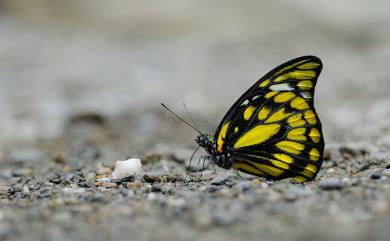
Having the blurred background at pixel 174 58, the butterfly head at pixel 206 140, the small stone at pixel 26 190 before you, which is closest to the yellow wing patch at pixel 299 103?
the butterfly head at pixel 206 140

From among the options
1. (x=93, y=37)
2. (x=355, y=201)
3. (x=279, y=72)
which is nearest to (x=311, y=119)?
(x=279, y=72)

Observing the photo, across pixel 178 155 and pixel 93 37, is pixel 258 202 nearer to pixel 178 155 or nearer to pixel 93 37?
pixel 178 155

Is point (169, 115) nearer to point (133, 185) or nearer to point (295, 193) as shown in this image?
point (133, 185)

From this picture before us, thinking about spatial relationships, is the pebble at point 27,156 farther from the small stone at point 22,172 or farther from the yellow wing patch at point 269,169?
the yellow wing patch at point 269,169

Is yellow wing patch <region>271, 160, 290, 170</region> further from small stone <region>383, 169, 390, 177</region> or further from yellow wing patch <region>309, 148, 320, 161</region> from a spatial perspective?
small stone <region>383, 169, 390, 177</region>

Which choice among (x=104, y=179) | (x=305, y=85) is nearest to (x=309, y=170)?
(x=305, y=85)

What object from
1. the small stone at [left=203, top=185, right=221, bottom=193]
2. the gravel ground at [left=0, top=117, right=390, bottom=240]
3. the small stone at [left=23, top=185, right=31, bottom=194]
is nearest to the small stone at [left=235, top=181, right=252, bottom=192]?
the gravel ground at [left=0, top=117, right=390, bottom=240]
